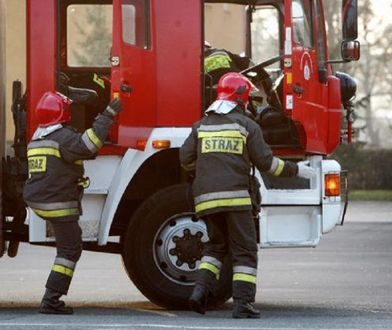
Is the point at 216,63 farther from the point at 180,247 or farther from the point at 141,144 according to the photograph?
the point at 180,247

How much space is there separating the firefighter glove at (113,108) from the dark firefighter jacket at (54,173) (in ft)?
0.12

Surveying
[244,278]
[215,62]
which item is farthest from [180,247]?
[215,62]

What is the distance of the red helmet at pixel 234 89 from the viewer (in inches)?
440

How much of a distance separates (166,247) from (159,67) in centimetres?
135

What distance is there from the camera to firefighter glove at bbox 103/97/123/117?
11.2m

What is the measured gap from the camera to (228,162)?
11008mm

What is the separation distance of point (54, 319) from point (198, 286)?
104 cm

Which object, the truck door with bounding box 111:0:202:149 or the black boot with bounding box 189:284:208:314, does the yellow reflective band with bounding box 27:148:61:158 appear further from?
the black boot with bounding box 189:284:208:314

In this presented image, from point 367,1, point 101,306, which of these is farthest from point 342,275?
point 367,1

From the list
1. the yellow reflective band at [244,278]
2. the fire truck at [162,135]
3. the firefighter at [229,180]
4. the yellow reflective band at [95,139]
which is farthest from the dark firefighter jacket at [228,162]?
the yellow reflective band at [95,139]

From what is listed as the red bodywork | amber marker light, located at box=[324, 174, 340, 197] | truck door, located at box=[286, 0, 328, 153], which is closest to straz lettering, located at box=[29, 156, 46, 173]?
the red bodywork

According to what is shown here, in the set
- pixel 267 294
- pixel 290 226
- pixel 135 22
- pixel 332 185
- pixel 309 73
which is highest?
pixel 135 22

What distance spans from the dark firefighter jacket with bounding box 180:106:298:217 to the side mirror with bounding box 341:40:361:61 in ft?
4.31

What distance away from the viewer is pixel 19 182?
39.1 feet
